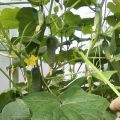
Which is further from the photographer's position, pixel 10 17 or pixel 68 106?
pixel 10 17

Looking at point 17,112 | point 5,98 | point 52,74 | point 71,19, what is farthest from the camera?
point 71,19

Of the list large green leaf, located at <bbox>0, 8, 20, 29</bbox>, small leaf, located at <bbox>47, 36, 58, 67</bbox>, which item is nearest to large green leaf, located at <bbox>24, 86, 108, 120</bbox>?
small leaf, located at <bbox>47, 36, 58, 67</bbox>


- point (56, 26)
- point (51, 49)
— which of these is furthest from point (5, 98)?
point (56, 26)

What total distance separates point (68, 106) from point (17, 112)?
69 mm

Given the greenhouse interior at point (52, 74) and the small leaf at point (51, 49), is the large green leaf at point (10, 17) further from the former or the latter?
the small leaf at point (51, 49)

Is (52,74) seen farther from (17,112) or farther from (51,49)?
(17,112)

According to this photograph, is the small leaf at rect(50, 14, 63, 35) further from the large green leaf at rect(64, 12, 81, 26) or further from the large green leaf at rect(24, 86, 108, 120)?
the large green leaf at rect(24, 86, 108, 120)

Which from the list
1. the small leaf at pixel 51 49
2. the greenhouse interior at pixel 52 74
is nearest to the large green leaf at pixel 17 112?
the greenhouse interior at pixel 52 74

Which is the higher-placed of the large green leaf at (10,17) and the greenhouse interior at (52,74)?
the large green leaf at (10,17)

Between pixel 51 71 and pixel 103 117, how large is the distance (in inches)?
8.7

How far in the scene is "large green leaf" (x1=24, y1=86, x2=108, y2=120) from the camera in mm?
410

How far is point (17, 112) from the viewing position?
1.39ft

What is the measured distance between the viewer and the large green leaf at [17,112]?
1.37 feet

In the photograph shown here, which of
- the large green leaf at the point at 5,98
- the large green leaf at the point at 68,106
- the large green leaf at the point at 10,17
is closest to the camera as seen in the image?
the large green leaf at the point at 68,106
